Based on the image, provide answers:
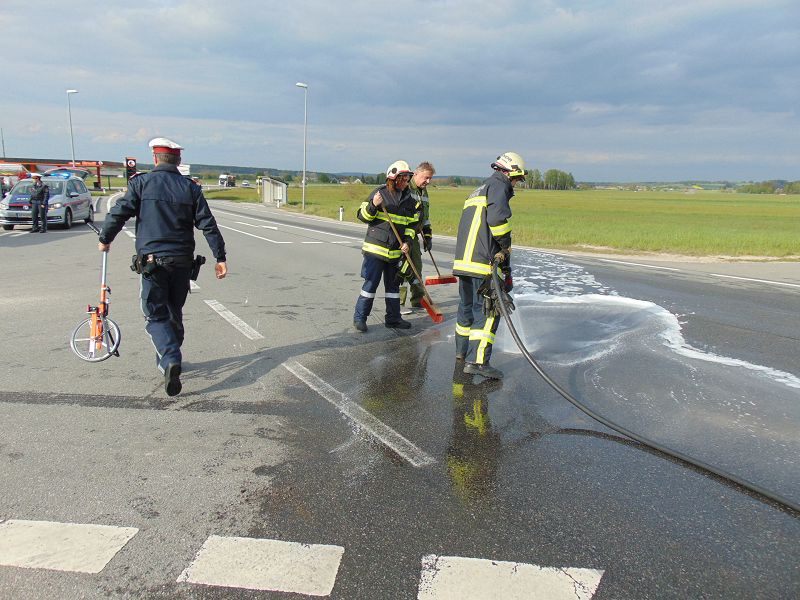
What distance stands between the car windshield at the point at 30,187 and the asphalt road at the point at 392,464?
1369 cm

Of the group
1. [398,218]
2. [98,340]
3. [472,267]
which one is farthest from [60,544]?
[398,218]

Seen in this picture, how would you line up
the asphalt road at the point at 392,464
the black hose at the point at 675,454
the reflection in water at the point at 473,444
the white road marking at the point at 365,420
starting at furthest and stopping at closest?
the white road marking at the point at 365,420 → the reflection in water at the point at 473,444 → the black hose at the point at 675,454 → the asphalt road at the point at 392,464

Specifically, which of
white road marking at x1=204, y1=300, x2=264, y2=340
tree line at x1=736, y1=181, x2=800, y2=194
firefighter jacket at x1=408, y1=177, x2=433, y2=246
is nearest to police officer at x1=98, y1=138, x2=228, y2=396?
white road marking at x1=204, y1=300, x2=264, y2=340

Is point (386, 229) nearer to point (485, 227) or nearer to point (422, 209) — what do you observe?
point (422, 209)

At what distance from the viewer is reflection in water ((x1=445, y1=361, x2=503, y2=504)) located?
3275 mm

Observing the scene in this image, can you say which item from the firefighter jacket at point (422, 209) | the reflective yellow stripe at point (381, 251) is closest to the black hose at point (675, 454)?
the reflective yellow stripe at point (381, 251)

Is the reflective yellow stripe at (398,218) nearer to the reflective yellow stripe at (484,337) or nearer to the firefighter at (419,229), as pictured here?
the firefighter at (419,229)

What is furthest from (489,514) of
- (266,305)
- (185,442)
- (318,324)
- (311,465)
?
(266,305)

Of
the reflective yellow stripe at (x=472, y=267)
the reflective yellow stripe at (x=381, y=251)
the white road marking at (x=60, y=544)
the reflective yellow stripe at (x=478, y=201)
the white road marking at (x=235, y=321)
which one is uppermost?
Answer: the reflective yellow stripe at (x=478, y=201)

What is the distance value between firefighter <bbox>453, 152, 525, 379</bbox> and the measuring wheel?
3.26 meters

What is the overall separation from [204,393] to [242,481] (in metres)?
1.57

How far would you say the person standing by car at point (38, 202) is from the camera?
1695cm

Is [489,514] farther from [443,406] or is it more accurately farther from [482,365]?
[482,365]

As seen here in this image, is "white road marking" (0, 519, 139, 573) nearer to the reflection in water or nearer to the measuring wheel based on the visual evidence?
the reflection in water
